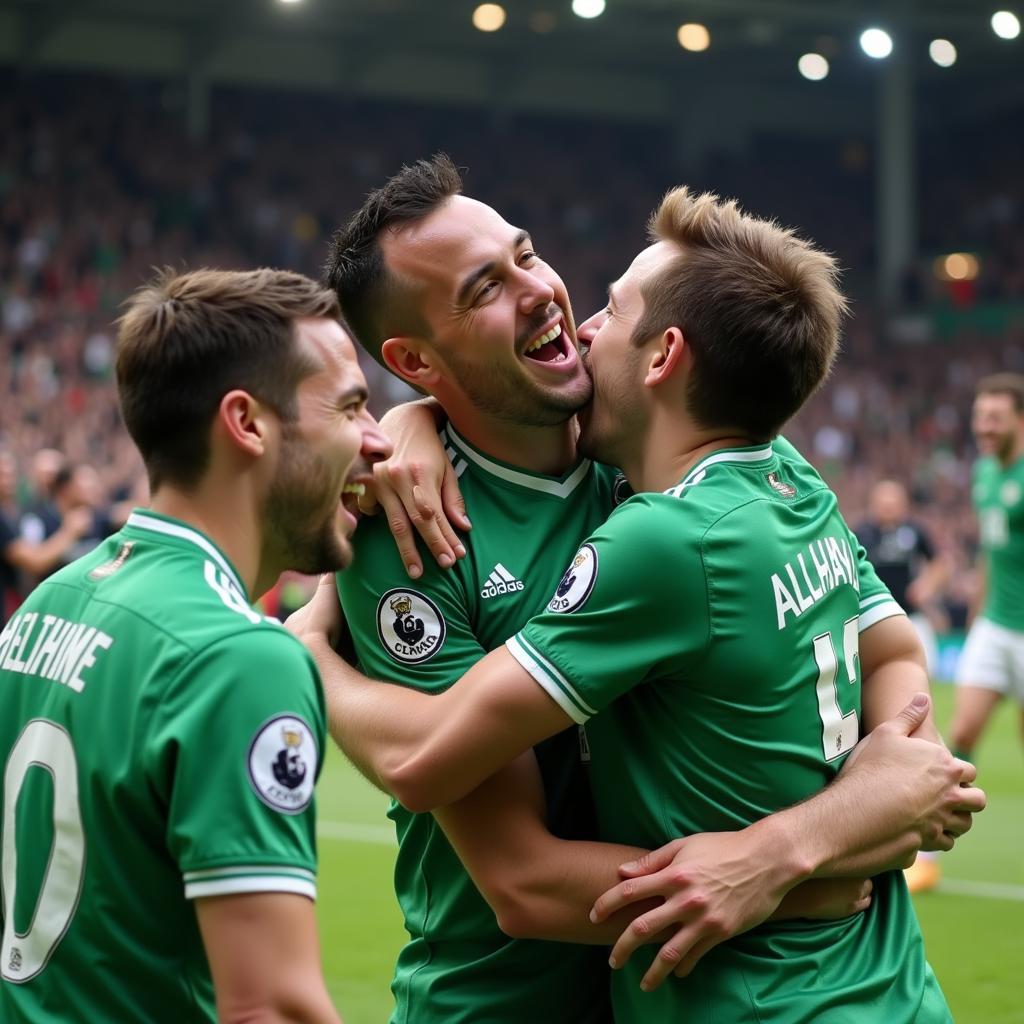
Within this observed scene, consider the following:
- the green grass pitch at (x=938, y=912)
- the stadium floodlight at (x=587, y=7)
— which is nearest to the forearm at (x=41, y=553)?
the green grass pitch at (x=938, y=912)

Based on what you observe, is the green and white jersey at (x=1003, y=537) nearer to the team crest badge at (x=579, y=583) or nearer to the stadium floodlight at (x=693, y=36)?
the team crest badge at (x=579, y=583)

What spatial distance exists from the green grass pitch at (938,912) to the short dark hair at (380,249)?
3.58 metres

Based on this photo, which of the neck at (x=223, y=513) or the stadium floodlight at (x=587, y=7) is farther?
the stadium floodlight at (x=587, y=7)

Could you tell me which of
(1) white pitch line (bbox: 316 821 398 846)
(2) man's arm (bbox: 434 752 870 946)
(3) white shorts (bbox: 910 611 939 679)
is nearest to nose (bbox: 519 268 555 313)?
(2) man's arm (bbox: 434 752 870 946)

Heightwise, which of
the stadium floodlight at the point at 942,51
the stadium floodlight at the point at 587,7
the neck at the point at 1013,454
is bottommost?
the neck at the point at 1013,454

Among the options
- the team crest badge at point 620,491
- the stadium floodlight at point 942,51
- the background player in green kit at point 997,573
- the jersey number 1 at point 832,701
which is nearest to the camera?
the jersey number 1 at point 832,701

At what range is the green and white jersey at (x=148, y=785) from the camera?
214 centimetres

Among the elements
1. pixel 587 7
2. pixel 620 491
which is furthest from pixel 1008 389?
pixel 587 7

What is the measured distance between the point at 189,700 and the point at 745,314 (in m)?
1.32

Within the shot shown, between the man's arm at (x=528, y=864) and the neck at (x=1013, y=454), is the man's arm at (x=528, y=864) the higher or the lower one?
the lower one

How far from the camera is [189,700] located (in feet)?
7.11

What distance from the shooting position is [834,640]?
294cm

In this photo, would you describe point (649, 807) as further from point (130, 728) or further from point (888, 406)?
point (888, 406)

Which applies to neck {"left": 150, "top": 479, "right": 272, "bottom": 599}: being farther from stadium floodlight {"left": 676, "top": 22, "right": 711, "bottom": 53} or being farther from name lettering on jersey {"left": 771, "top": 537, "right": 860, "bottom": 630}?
stadium floodlight {"left": 676, "top": 22, "right": 711, "bottom": 53}
